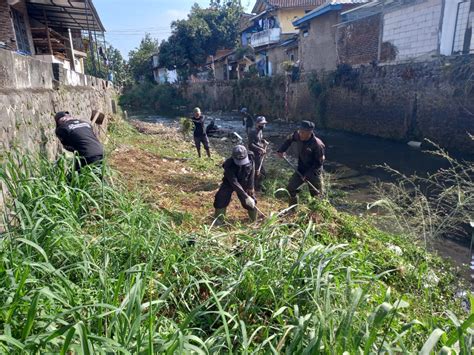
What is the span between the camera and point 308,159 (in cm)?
569

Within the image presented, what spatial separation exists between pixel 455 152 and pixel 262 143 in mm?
7554

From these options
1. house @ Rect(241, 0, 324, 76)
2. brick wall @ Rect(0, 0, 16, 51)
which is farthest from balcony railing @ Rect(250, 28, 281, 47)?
brick wall @ Rect(0, 0, 16, 51)

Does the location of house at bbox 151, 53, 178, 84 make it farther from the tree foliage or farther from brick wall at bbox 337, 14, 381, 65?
brick wall at bbox 337, 14, 381, 65

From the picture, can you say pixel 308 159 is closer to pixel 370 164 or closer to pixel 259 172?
pixel 259 172

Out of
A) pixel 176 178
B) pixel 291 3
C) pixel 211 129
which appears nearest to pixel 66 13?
pixel 211 129

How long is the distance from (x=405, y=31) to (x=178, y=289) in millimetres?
14844

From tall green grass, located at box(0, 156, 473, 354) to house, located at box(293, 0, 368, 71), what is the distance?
715 inches

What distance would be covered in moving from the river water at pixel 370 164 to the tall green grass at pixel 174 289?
1.96 m

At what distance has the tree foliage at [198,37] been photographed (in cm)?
3544

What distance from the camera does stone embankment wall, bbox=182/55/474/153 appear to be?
11.5 m

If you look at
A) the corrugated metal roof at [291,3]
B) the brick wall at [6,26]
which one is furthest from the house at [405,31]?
the brick wall at [6,26]

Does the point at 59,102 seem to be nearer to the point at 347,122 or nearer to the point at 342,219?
the point at 342,219

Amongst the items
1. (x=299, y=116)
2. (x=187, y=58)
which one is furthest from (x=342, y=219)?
(x=187, y=58)

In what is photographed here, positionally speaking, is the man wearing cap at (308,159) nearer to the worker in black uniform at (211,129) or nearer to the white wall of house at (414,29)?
the worker in black uniform at (211,129)
